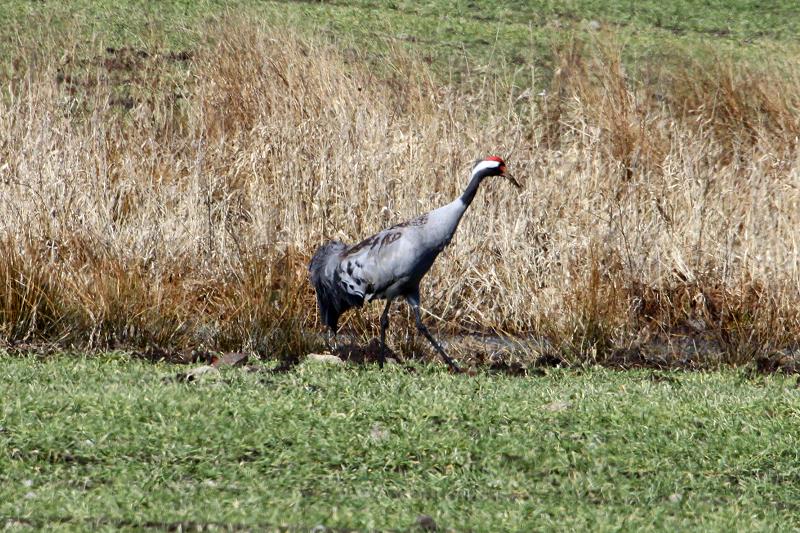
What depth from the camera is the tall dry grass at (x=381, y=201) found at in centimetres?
918

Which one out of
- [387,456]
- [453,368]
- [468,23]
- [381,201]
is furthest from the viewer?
[468,23]

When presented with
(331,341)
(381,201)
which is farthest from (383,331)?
(381,201)

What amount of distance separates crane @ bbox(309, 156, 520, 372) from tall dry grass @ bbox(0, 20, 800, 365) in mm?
362

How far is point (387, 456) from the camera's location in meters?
6.00

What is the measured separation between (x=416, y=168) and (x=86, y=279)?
3.22 meters

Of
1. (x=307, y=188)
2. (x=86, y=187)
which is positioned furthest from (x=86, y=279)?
(x=307, y=188)

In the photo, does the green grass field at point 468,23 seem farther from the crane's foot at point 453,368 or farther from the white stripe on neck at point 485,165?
the crane's foot at point 453,368

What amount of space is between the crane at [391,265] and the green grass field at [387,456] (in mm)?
1342

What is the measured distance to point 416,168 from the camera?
11.0 metres

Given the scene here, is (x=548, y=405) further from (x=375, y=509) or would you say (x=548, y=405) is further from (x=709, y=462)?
(x=375, y=509)

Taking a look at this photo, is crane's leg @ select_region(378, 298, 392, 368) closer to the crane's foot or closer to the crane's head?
the crane's foot

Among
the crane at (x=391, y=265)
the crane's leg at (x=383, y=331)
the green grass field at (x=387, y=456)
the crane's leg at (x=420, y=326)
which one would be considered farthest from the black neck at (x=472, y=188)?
the green grass field at (x=387, y=456)

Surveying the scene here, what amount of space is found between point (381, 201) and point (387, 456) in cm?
492

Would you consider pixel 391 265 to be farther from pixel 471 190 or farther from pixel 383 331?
pixel 471 190
